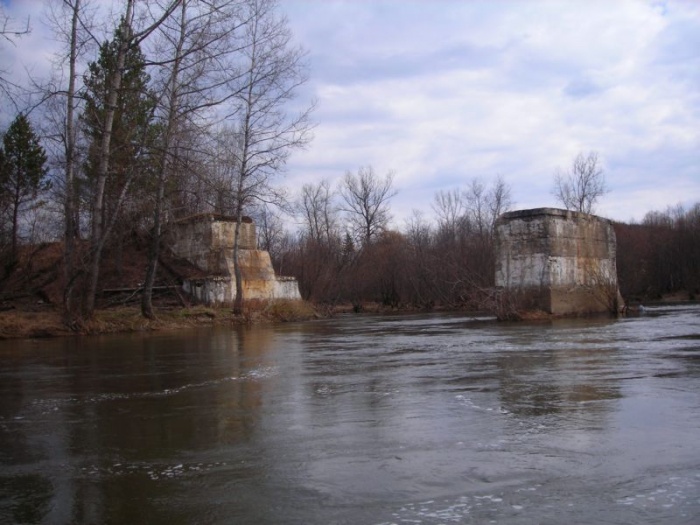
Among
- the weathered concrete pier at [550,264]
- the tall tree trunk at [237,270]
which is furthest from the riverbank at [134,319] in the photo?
the weathered concrete pier at [550,264]

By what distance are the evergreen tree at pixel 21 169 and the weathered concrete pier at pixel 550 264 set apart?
836 inches

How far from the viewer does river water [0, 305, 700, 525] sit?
353cm

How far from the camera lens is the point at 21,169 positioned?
3259 cm

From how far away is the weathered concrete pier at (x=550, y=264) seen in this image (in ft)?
72.4

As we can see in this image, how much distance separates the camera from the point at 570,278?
74.3 feet

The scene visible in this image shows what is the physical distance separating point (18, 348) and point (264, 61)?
1560 cm

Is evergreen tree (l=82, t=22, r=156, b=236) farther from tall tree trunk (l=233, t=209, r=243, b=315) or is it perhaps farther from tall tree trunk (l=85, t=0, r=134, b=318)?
tall tree trunk (l=233, t=209, r=243, b=315)

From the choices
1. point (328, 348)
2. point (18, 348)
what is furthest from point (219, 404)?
point (18, 348)

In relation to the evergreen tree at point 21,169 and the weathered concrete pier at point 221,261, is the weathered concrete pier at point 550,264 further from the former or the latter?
the evergreen tree at point 21,169

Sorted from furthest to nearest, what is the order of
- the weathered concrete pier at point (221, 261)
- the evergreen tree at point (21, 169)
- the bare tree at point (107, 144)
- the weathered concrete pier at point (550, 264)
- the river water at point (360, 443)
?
the evergreen tree at point (21, 169) < the weathered concrete pier at point (221, 261) < the weathered concrete pier at point (550, 264) < the bare tree at point (107, 144) < the river water at point (360, 443)

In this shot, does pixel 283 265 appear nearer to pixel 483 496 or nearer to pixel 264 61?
pixel 264 61

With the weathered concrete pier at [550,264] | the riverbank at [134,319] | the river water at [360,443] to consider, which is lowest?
the river water at [360,443]

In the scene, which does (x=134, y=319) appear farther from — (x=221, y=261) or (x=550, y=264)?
(x=550, y=264)

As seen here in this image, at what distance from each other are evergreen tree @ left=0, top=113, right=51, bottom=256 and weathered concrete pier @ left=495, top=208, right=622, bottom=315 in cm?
2122
